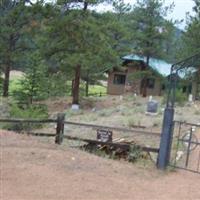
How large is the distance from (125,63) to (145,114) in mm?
28259

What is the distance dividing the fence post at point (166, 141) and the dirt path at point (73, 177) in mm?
298

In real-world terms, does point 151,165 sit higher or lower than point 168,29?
lower

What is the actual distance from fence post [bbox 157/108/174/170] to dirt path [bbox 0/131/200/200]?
298mm

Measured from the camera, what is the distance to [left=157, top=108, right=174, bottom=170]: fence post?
1018cm

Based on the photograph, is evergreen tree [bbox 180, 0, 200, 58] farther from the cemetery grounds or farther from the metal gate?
the cemetery grounds

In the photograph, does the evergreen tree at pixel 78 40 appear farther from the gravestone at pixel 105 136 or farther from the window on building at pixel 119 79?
the window on building at pixel 119 79

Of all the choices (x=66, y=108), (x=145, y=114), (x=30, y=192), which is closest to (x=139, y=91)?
(x=66, y=108)

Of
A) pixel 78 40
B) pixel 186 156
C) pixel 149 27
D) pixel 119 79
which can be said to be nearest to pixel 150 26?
pixel 149 27

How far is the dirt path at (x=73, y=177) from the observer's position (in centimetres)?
715

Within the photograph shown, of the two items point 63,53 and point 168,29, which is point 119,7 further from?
point 63,53

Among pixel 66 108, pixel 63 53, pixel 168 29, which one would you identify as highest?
pixel 168 29

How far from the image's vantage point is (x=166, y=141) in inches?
402

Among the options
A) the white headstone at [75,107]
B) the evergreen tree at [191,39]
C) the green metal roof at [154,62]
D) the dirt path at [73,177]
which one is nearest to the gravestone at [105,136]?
the dirt path at [73,177]

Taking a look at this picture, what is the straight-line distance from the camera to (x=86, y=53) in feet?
95.7
